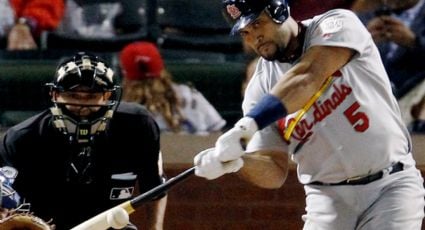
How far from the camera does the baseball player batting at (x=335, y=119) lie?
412 centimetres

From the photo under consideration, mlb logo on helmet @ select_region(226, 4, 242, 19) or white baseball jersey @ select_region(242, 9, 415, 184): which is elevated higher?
mlb logo on helmet @ select_region(226, 4, 242, 19)

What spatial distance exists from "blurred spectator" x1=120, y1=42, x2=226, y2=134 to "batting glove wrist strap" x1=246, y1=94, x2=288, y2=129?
2.23m

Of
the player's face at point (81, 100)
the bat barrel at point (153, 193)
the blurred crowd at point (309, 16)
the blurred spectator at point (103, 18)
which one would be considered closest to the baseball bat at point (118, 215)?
the bat barrel at point (153, 193)

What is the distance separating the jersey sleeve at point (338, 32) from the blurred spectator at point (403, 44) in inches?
81.6

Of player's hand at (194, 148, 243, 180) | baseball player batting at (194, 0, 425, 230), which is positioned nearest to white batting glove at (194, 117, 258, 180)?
player's hand at (194, 148, 243, 180)

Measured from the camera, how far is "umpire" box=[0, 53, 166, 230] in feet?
14.2

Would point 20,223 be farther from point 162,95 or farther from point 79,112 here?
point 162,95

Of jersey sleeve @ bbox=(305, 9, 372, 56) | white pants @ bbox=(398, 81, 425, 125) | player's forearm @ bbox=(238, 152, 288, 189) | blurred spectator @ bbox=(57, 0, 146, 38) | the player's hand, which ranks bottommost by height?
white pants @ bbox=(398, 81, 425, 125)

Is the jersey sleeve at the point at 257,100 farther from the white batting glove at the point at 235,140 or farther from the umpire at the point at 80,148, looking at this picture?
the white batting glove at the point at 235,140

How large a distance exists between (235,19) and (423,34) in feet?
7.69

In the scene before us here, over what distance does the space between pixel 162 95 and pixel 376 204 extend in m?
2.17

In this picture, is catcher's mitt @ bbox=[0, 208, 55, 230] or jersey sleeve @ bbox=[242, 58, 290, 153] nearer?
catcher's mitt @ bbox=[0, 208, 55, 230]

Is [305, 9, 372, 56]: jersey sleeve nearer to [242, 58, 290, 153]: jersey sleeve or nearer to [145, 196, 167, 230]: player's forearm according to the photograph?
[242, 58, 290, 153]: jersey sleeve

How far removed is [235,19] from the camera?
420cm
